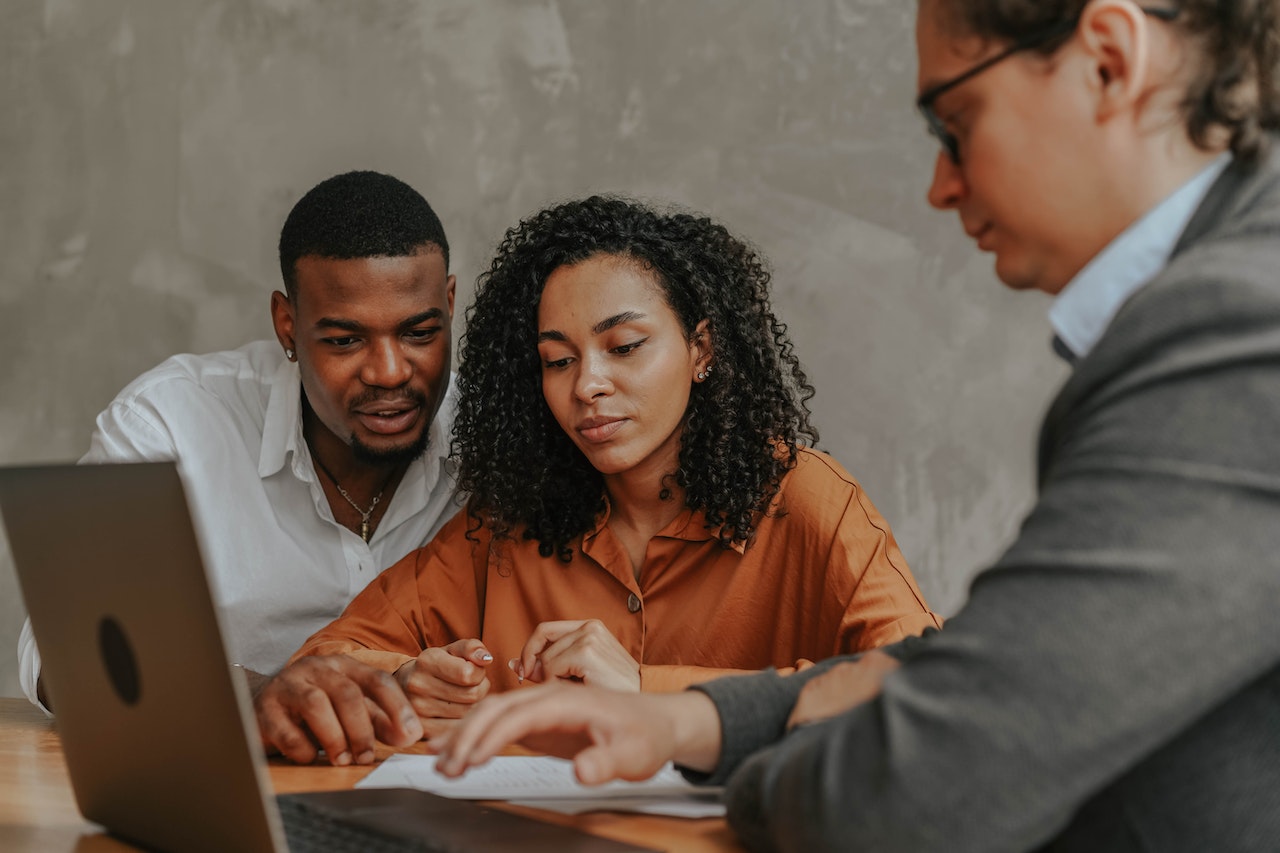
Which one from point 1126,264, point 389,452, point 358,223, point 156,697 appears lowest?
point 389,452

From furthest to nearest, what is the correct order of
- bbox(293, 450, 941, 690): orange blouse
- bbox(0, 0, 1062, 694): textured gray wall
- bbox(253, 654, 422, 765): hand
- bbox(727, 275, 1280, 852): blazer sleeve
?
bbox(0, 0, 1062, 694): textured gray wall → bbox(293, 450, 941, 690): orange blouse → bbox(253, 654, 422, 765): hand → bbox(727, 275, 1280, 852): blazer sleeve

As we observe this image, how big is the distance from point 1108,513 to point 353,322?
1793 millimetres

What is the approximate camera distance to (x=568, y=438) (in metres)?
2.28

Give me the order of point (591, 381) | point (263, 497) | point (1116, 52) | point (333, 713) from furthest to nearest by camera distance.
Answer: point (263, 497), point (591, 381), point (333, 713), point (1116, 52)

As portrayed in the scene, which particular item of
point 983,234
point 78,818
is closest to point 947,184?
point 983,234

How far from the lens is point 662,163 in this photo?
314cm

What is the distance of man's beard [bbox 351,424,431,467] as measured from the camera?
245 cm

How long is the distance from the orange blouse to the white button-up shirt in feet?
1.14

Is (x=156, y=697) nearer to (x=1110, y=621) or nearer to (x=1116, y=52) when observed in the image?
(x=1110, y=621)

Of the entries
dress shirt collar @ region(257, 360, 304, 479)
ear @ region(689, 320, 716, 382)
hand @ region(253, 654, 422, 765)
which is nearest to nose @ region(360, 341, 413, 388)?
dress shirt collar @ region(257, 360, 304, 479)

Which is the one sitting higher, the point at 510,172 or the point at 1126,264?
the point at 510,172

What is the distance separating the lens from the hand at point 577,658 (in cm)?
167

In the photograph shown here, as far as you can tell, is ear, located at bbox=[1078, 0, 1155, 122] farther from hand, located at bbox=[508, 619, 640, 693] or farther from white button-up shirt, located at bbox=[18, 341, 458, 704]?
white button-up shirt, located at bbox=[18, 341, 458, 704]

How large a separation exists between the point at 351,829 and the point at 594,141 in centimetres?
238
